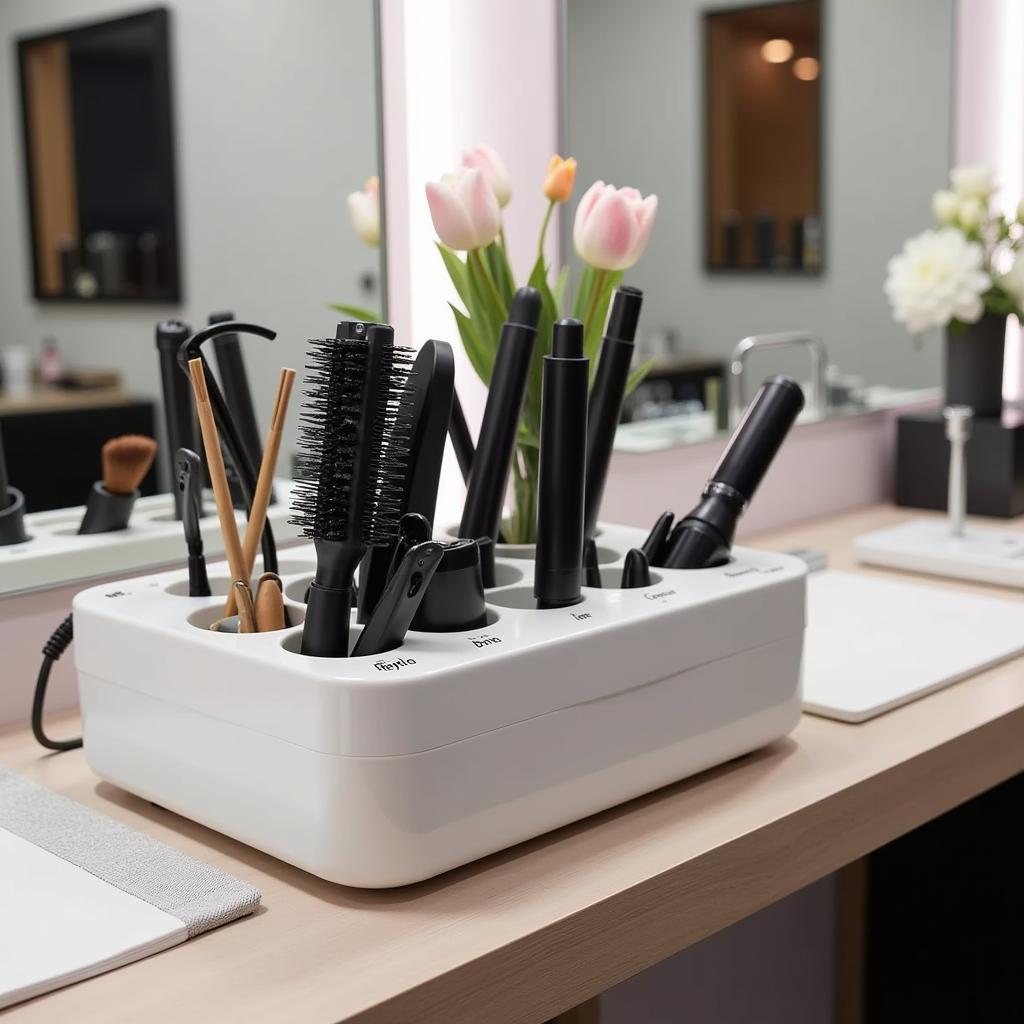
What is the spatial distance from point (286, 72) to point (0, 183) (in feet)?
0.95

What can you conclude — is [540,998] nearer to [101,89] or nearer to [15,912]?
[15,912]

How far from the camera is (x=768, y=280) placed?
1.91 meters

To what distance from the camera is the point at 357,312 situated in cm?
121

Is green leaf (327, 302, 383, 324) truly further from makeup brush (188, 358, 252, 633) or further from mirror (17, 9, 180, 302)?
makeup brush (188, 358, 252, 633)

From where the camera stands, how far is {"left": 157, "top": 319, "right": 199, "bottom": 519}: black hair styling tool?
111cm

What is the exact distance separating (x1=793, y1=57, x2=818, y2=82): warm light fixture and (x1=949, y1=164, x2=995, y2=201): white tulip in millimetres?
299

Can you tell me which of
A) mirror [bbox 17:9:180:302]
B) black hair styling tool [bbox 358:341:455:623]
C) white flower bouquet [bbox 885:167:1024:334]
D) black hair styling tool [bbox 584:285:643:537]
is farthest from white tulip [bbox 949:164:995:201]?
black hair styling tool [bbox 358:341:455:623]


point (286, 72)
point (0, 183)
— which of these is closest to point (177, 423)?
point (0, 183)

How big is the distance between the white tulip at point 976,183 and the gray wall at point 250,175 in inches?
36.9

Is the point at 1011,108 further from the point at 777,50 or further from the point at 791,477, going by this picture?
the point at 791,477

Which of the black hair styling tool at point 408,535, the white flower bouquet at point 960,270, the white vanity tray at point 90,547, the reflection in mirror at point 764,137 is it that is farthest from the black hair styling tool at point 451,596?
the white flower bouquet at point 960,270

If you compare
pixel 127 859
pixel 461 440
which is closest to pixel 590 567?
pixel 461 440

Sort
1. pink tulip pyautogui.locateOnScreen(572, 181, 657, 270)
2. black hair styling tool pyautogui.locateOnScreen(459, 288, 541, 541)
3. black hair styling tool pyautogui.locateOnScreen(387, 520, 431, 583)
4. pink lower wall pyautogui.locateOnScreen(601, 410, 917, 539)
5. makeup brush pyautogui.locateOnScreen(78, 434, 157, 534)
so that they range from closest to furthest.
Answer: black hair styling tool pyautogui.locateOnScreen(387, 520, 431, 583)
black hair styling tool pyautogui.locateOnScreen(459, 288, 541, 541)
pink tulip pyautogui.locateOnScreen(572, 181, 657, 270)
makeup brush pyautogui.locateOnScreen(78, 434, 157, 534)
pink lower wall pyautogui.locateOnScreen(601, 410, 917, 539)

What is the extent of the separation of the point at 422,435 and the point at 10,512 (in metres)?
0.43
